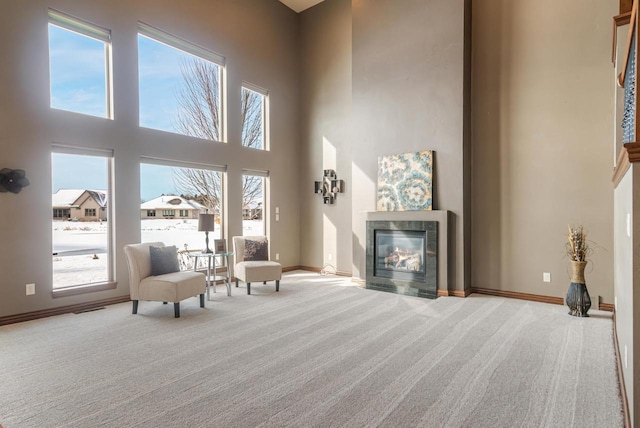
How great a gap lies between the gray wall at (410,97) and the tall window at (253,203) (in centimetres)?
195

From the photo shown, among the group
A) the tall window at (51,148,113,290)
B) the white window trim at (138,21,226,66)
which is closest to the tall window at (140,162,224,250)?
the tall window at (51,148,113,290)

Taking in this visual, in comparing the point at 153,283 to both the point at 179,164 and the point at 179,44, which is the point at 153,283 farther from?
the point at 179,44

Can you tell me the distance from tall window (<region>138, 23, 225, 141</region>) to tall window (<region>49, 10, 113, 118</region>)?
0.51 m

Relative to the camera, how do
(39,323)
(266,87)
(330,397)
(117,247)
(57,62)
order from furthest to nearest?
(266,87) → (117,247) → (57,62) → (39,323) → (330,397)

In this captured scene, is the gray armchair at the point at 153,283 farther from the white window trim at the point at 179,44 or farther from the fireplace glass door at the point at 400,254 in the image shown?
the white window trim at the point at 179,44

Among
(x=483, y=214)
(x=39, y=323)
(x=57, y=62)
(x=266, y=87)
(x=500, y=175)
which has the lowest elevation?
(x=39, y=323)

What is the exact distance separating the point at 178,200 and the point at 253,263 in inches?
66.0

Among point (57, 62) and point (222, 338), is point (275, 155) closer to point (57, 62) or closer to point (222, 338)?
point (57, 62)

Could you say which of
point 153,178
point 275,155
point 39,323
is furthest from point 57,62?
point 275,155

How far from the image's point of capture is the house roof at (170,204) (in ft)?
18.1

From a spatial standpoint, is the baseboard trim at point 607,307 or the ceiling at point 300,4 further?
the ceiling at point 300,4

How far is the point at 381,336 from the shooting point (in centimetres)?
362

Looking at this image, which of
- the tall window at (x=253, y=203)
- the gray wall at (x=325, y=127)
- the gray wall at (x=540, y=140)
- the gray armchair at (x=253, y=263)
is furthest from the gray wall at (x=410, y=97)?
the tall window at (x=253, y=203)

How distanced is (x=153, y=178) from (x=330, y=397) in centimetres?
451
